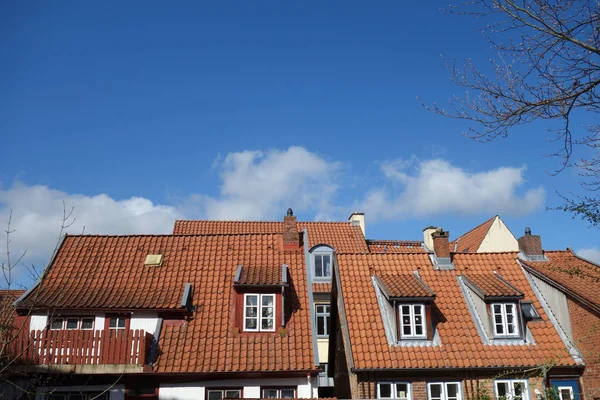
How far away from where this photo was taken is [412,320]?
18359 mm

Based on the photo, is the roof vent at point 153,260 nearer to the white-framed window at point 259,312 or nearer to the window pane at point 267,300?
the white-framed window at point 259,312

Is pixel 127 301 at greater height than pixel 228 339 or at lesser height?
greater

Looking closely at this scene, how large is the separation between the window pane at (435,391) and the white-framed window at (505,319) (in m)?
2.90

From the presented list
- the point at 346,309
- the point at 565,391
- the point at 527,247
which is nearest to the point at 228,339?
the point at 346,309

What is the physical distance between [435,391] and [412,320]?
2398 millimetres

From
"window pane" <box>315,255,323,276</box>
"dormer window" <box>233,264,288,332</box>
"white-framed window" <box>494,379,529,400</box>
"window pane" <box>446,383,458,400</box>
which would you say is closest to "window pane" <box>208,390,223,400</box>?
"dormer window" <box>233,264,288,332</box>

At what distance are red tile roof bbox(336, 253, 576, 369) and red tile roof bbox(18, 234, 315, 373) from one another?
2.08 metres

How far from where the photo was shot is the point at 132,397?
52.2ft

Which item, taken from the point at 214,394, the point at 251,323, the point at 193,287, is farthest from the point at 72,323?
the point at 251,323

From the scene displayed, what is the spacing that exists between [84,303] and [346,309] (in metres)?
8.95

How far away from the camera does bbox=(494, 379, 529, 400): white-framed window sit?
680 inches

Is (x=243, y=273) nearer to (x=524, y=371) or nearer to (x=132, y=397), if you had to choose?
(x=132, y=397)

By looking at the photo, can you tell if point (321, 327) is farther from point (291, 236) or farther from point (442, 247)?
point (442, 247)

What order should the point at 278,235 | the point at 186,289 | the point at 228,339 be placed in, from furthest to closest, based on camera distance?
1. the point at 278,235
2. the point at 186,289
3. the point at 228,339
